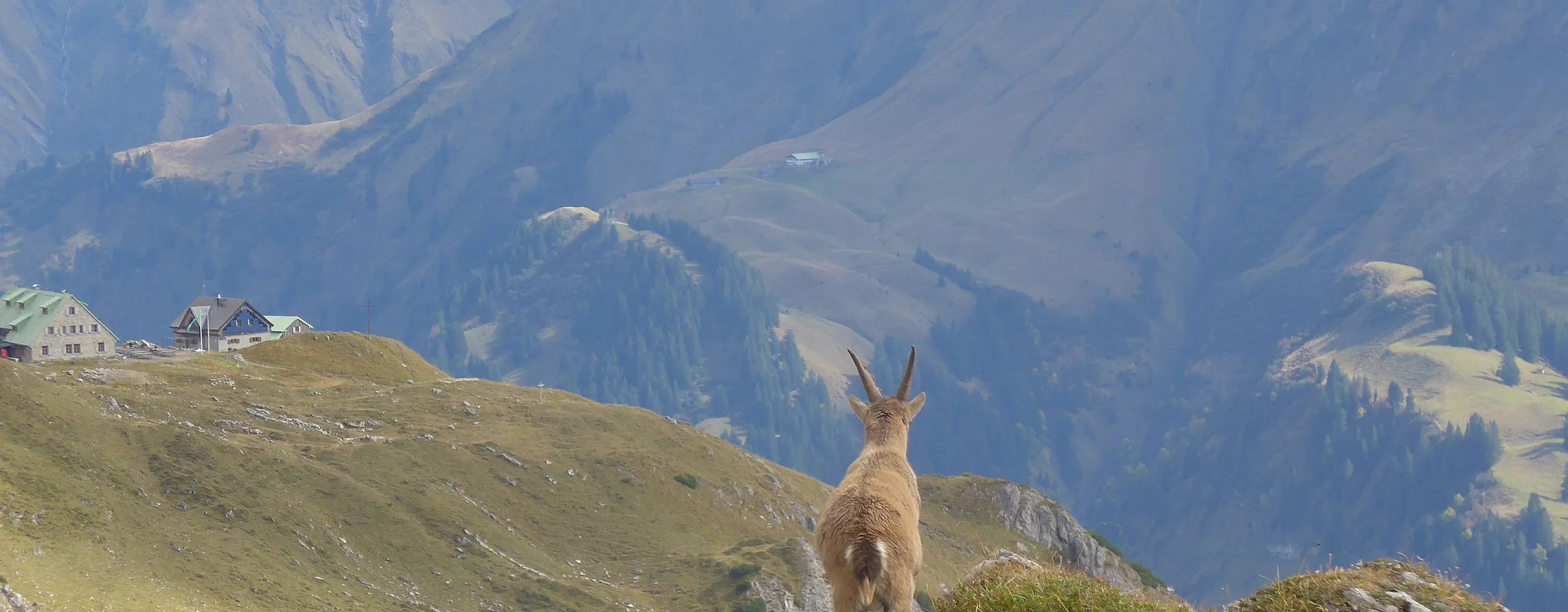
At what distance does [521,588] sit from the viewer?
3228 inches

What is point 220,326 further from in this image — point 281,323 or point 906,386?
point 906,386

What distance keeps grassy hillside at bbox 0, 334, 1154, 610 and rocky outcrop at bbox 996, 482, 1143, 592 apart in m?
2.37

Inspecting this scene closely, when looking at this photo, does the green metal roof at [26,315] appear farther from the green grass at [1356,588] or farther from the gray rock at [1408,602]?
the gray rock at [1408,602]

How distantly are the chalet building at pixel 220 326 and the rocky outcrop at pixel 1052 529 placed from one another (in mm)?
72813

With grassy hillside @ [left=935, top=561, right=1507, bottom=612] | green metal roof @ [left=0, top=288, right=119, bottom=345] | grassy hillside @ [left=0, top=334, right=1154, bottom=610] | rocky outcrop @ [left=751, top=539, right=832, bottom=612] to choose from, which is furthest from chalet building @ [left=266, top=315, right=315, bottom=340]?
grassy hillside @ [left=935, top=561, right=1507, bottom=612]

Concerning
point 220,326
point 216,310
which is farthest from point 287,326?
point 220,326

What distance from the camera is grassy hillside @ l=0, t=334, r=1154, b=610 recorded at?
219ft

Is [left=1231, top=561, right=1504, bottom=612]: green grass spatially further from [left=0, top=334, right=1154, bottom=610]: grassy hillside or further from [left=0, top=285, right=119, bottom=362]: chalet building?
[left=0, top=285, right=119, bottom=362]: chalet building

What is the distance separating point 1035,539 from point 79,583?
8407 centimetres

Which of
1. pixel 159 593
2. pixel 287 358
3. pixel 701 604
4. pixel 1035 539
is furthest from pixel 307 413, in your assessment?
pixel 1035 539

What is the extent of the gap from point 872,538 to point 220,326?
130m

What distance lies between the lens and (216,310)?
147000mm

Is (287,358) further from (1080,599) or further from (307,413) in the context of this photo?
(1080,599)

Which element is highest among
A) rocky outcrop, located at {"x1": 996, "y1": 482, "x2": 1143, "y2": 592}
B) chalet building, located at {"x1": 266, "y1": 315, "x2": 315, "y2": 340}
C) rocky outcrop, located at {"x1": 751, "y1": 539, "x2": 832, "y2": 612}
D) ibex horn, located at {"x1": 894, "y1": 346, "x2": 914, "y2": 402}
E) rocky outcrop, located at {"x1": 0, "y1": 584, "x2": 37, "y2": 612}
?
chalet building, located at {"x1": 266, "y1": 315, "x2": 315, "y2": 340}
